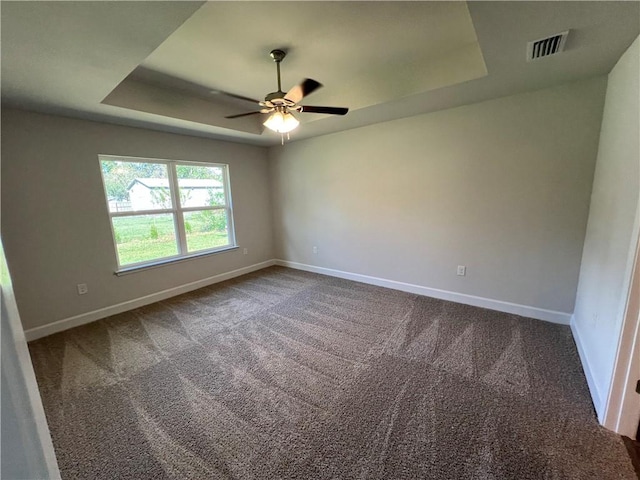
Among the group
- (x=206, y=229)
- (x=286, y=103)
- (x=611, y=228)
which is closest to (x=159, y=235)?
(x=206, y=229)

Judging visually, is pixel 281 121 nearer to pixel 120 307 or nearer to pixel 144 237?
pixel 144 237

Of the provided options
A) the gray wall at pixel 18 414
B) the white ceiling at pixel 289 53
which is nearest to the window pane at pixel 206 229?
the white ceiling at pixel 289 53

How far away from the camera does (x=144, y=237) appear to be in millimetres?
3711

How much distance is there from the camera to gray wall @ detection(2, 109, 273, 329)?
8.86 ft

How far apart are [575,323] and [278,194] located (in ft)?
14.4

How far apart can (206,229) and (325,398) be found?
3351mm

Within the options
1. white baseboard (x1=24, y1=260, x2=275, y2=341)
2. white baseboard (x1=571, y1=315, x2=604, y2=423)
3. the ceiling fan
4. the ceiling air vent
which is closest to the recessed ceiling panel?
the ceiling fan

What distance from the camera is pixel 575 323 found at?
2.63 m

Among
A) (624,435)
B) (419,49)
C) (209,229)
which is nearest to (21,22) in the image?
(419,49)

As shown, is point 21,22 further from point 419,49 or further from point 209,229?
point 209,229

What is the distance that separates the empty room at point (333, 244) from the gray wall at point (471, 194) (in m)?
0.02

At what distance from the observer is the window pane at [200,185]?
4027 mm

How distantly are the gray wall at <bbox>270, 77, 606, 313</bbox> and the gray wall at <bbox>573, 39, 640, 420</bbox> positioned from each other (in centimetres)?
26

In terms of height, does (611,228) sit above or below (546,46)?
below
